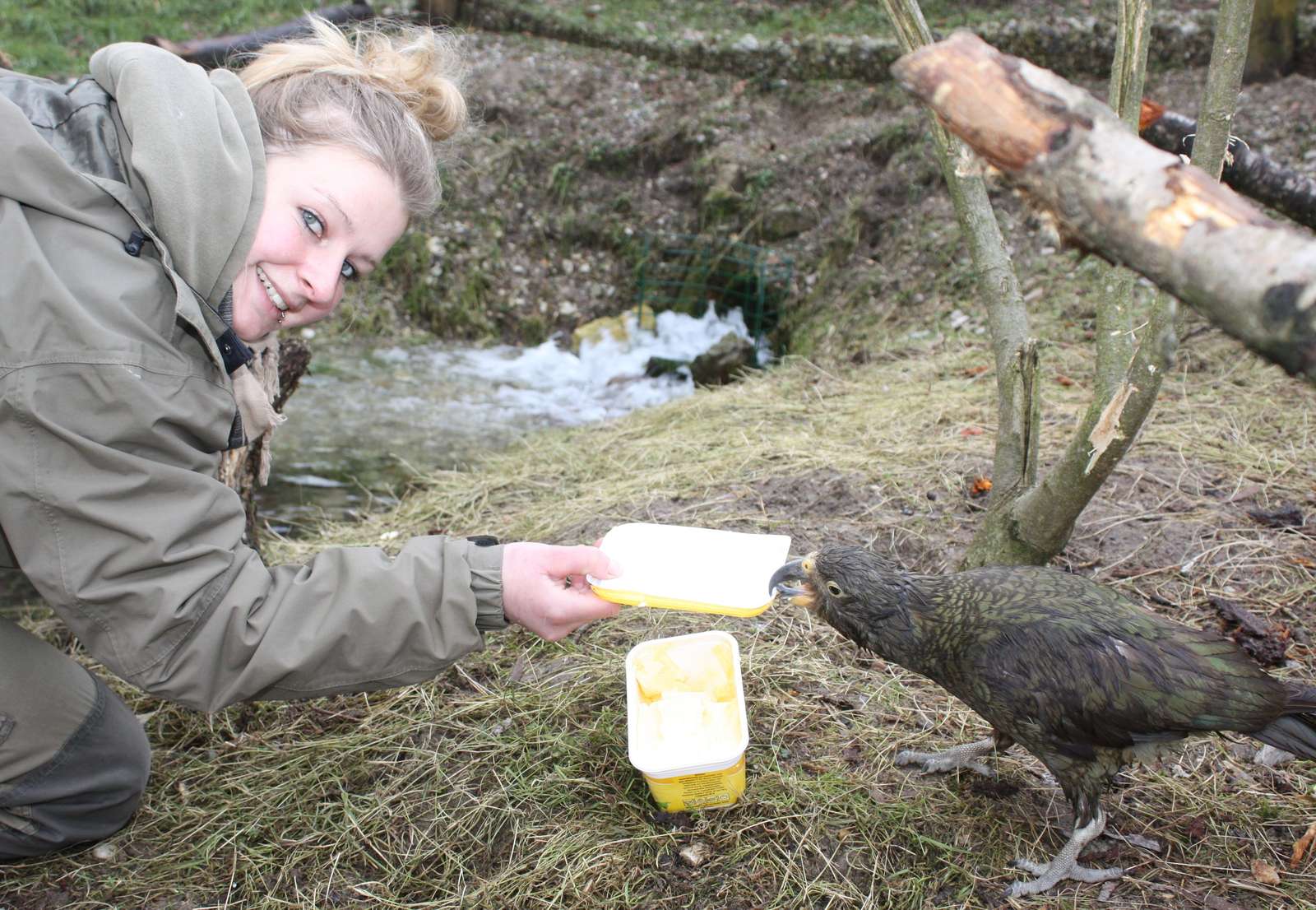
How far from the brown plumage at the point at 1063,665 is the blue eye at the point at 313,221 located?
145 centimetres

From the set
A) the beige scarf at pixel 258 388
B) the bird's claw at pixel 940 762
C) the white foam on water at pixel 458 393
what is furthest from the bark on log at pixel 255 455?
the bird's claw at pixel 940 762

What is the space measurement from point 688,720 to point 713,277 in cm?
589

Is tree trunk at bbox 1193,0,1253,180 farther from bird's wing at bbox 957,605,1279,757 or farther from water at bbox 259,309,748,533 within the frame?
water at bbox 259,309,748,533

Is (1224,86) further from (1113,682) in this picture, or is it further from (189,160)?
(189,160)

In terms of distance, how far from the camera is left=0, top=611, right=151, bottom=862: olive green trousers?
8.09 ft

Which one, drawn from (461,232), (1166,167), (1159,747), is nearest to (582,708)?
(1159,747)

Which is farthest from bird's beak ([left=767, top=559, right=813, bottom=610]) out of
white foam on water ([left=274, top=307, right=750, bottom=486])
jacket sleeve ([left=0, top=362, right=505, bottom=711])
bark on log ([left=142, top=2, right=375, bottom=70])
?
bark on log ([left=142, top=2, right=375, bottom=70])

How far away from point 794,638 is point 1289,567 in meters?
1.78

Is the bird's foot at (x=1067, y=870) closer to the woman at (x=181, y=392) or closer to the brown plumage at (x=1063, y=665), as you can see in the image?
the brown plumage at (x=1063, y=665)

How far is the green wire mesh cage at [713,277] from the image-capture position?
768 centimetres

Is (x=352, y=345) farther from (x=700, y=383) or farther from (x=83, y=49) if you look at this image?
(x=83, y=49)

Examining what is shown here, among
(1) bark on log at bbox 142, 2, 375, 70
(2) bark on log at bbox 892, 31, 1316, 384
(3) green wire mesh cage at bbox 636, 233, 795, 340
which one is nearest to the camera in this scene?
(2) bark on log at bbox 892, 31, 1316, 384

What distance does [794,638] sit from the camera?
331cm

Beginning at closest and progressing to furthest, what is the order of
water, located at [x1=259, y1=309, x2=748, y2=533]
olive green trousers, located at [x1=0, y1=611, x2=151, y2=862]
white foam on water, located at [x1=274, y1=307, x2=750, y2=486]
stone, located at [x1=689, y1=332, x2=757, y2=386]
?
olive green trousers, located at [x1=0, y1=611, x2=151, y2=862]
water, located at [x1=259, y1=309, x2=748, y2=533]
white foam on water, located at [x1=274, y1=307, x2=750, y2=486]
stone, located at [x1=689, y1=332, x2=757, y2=386]
